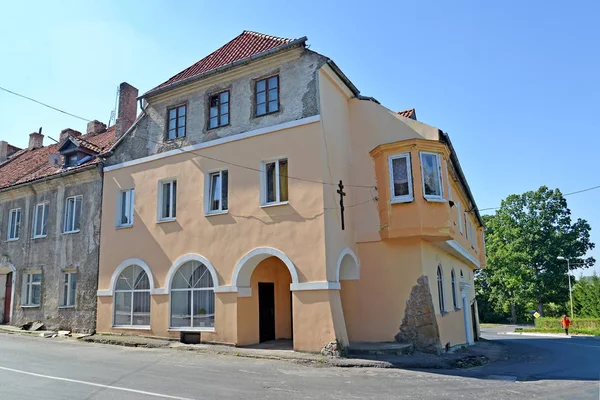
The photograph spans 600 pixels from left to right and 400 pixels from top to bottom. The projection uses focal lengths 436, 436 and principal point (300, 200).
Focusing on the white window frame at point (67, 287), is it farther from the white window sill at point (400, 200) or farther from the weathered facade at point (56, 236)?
the white window sill at point (400, 200)

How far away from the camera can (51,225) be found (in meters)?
19.7

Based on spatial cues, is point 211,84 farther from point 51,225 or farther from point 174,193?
point 51,225

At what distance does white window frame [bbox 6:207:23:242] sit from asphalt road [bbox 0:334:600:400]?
9.90 meters

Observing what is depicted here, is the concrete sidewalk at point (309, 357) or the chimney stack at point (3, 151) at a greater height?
the chimney stack at point (3, 151)

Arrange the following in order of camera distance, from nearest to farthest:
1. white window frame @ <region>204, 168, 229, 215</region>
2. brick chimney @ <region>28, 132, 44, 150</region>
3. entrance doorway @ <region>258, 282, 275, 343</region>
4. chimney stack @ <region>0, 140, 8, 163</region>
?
white window frame @ <region>204, 168, 229, 215</region> < entrance doorway @ <region>258, 282, 275, 343</region> < brick chimney @ <region>28, 132, 44, 150</region> < chimney stack @ <region>0, 140, 8, 163</region>

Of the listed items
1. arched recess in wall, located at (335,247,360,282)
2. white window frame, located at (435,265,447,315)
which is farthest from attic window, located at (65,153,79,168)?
white window frame, located at (435,265,447,315)

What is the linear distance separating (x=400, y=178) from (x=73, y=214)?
1419 centimetres

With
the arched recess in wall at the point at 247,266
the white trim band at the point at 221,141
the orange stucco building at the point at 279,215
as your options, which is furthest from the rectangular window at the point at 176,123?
the arched recess in wall at the point at 247,266

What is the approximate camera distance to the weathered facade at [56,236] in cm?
1805

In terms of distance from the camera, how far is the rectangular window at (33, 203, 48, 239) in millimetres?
20078

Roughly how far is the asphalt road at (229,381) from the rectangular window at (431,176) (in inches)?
213

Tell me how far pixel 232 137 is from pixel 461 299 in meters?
13.7

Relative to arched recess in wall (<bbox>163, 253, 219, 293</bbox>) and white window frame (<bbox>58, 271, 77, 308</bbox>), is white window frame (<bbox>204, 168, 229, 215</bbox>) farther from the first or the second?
white window frame (<bbox>58, 271, 77, 308</bbox>)

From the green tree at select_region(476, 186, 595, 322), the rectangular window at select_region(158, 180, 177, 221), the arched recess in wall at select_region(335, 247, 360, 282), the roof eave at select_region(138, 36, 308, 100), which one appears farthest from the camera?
the green tree at select_region(476, 186, 595, 322)
